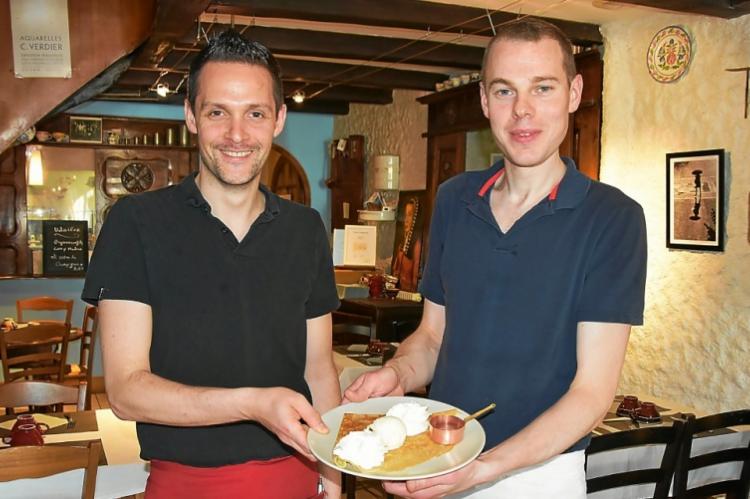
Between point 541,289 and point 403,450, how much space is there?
0.46 metres

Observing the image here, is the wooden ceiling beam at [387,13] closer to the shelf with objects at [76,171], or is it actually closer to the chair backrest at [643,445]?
the chair backrest at [643,445]

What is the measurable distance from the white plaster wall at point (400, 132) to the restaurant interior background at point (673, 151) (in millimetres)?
2928

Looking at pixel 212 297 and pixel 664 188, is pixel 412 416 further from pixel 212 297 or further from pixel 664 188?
pixel 664 188

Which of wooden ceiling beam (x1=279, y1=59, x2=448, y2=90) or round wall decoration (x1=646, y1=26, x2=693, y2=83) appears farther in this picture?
wooden ceiling beam (x1=279, y1=59, x2=448, y2=90)

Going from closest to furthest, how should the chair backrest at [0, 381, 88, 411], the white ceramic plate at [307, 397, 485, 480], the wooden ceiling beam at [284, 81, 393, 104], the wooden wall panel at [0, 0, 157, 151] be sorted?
the white ceramic plate at [307, 397, 485, 480] → the wooden wall panel at [0, 0, 157, 151] → the chair backrest at [0, 381, 88, 411] → the wooden ceiling beam at [284, 81, 393, 104]

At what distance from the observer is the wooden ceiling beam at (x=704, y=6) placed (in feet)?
13.0

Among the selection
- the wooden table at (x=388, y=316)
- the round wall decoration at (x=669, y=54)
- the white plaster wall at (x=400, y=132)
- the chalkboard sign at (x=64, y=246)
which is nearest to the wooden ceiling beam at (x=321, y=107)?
the white plaster wall at (x=400, y=132)

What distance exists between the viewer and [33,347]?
592cm

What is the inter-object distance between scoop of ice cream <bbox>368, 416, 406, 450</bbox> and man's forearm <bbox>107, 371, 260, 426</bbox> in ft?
0.83

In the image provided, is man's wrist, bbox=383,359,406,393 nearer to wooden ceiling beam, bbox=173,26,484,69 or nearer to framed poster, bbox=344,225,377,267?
wooden ceiling beam, bbox=173,26,484,69

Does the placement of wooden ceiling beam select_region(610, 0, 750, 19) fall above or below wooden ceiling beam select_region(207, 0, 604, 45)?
below

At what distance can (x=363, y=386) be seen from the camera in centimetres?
183

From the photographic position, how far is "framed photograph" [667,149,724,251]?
4.27 m

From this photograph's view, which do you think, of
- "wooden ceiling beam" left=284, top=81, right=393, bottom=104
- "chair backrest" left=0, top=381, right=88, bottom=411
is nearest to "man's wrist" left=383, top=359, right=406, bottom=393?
"chair backrest" left=0, top=381, right=88, bottom=411
